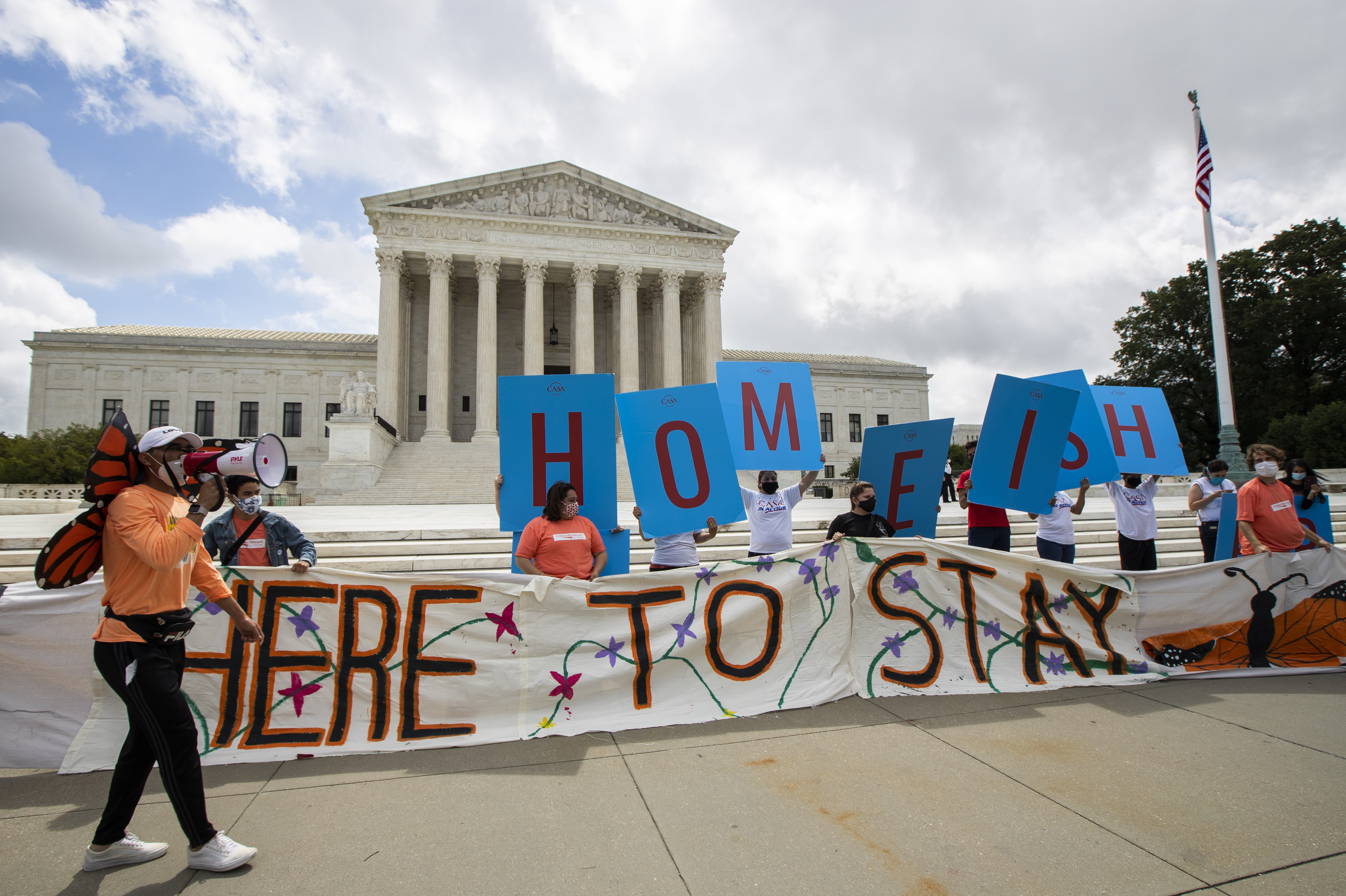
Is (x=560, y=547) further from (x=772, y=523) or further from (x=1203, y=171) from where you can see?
(x=1203, y=171)

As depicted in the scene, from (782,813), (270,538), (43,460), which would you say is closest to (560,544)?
(270,538)

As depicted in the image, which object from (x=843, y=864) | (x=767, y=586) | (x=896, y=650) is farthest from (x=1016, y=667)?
(x=843, y=864)

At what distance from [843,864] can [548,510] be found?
9.99 feet

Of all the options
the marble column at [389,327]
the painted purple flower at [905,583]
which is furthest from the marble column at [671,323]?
the painted purple flower at [905,583]

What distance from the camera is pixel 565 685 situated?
14.5ft

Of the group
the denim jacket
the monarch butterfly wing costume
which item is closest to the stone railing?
the denim jacket

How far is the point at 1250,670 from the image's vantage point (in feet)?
18.2

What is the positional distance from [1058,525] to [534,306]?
31304mm

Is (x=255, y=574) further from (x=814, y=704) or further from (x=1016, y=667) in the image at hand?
(x=1016, y=667)

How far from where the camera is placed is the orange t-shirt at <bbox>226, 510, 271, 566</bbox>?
4809 mm

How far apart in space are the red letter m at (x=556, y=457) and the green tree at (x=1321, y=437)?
3392 centimetres

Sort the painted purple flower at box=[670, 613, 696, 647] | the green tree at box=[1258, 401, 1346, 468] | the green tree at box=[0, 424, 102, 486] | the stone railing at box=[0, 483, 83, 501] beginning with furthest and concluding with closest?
1. the green tree at box=[1258, 401, 1346, 468]
2. the green tree at box=[0, 424, 102, 486]
3. the stone railing at box=[0, 483, 83, 501]
4. the painted purple flower at box=[670, 613, 696, 647]

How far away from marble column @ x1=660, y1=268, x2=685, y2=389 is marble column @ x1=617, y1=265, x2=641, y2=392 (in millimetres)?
1512

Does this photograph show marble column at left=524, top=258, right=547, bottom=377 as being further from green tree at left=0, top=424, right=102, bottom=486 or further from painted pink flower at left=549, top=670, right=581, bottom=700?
painted pink flower at left=549, top=670, right=581, bottom=700
